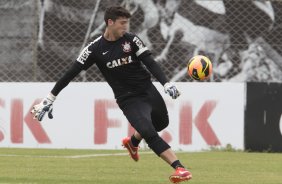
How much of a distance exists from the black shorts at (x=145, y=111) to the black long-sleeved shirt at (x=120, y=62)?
0.09 metres

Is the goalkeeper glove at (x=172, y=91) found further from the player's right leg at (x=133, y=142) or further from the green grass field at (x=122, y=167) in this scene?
the player's right leg at (x=133, y=142)

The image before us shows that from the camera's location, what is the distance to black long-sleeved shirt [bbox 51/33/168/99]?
32.1ft

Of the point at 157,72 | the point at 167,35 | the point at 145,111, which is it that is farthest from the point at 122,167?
the point at 167,35

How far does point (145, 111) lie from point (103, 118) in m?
Answer: 5.25

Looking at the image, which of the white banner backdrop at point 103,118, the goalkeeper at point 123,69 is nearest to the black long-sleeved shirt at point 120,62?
the goalkeeper at point 123,69

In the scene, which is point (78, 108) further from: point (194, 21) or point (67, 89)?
point (194, 21)

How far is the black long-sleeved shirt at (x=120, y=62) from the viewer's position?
977 cm

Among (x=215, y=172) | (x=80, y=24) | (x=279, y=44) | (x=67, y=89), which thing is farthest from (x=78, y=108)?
(x=215, y=172)

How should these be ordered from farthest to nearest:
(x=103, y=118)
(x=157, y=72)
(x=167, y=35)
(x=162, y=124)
→ (x=167, y=35)
(x=103, y=118)
(x=162, y=124)
(x=157, y=72)

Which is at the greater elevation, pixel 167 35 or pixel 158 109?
pixel 158 109

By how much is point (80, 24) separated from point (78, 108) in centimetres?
154

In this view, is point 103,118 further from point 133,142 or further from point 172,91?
point 172,91

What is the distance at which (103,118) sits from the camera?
14953 mm

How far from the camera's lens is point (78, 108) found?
15117 mm
